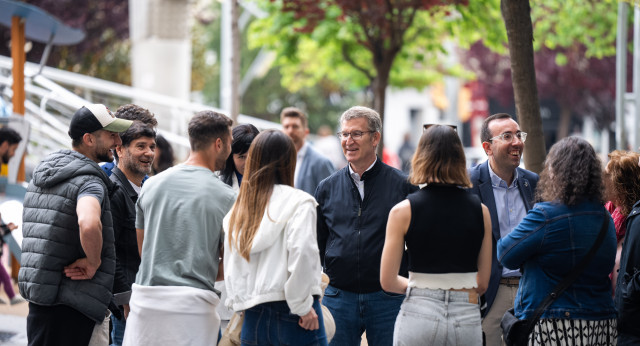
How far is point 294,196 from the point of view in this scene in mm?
4105

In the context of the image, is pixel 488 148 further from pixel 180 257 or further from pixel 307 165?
pixel 307 165

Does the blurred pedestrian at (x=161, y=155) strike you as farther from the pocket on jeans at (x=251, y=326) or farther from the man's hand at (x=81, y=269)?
the pocket on jeans at (x=251, y=326)

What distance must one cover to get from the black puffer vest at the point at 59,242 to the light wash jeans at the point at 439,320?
69.5 inches

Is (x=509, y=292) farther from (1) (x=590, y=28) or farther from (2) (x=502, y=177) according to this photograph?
(1) (x=590, y=28)

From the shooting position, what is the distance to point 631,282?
15.1ft

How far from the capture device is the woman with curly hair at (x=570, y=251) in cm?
431

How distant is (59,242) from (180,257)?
29.9 inches

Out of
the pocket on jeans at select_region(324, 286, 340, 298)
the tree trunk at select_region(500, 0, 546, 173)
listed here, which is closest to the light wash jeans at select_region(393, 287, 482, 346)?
the pocket on jeans at select_region(324, 286, 340, 298)

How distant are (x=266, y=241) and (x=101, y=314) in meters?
1.26

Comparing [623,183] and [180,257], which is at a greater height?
[623,183]

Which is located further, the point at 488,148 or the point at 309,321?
the point at 488,148

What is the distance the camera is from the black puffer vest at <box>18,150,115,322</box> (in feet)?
15.0

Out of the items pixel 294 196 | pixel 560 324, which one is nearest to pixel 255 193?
pixel 294 196

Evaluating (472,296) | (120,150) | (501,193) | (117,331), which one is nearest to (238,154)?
(120,150)
